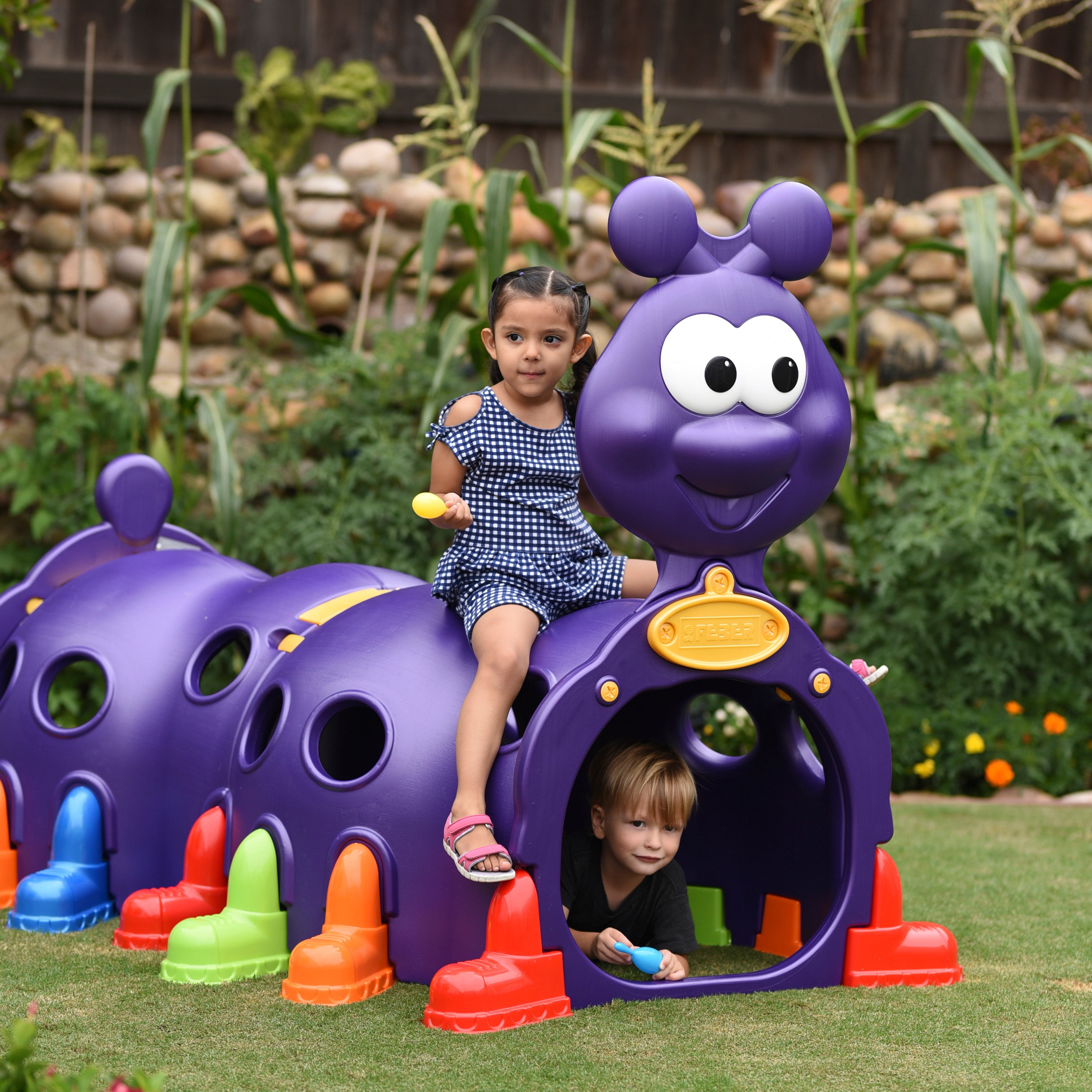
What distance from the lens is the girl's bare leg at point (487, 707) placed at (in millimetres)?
Answer: 2555

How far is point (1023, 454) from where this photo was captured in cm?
528

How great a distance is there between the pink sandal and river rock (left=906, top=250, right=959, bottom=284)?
4.91 meters

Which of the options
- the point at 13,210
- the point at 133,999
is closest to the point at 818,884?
the point at 133,999

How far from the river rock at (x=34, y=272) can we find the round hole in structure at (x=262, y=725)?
12.3 feet

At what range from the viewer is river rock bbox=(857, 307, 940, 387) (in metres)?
6.48

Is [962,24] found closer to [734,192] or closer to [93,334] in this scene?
[734,192]

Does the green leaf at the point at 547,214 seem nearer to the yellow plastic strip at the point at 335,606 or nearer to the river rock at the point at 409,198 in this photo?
the river rock at the point at 409,198

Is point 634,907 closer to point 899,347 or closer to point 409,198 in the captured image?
point 899,347

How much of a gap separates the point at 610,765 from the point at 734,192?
4484 millimetres

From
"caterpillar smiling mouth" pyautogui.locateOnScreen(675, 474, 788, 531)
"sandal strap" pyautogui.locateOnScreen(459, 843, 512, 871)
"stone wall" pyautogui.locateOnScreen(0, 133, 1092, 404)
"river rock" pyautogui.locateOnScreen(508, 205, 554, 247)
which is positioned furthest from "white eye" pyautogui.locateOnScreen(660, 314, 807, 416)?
"river rock" pyautogui.locateOnScreen(508, 205, 554, 247)

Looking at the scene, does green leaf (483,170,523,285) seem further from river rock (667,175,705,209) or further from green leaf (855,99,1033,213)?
river rock (667,175,705,209)

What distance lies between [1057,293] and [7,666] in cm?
412

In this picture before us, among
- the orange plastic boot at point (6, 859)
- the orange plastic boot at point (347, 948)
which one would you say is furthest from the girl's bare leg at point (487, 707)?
the orange plastic boot at point (6, 859)

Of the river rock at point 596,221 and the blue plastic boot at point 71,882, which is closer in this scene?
the blue plastic boot at point 71,882
